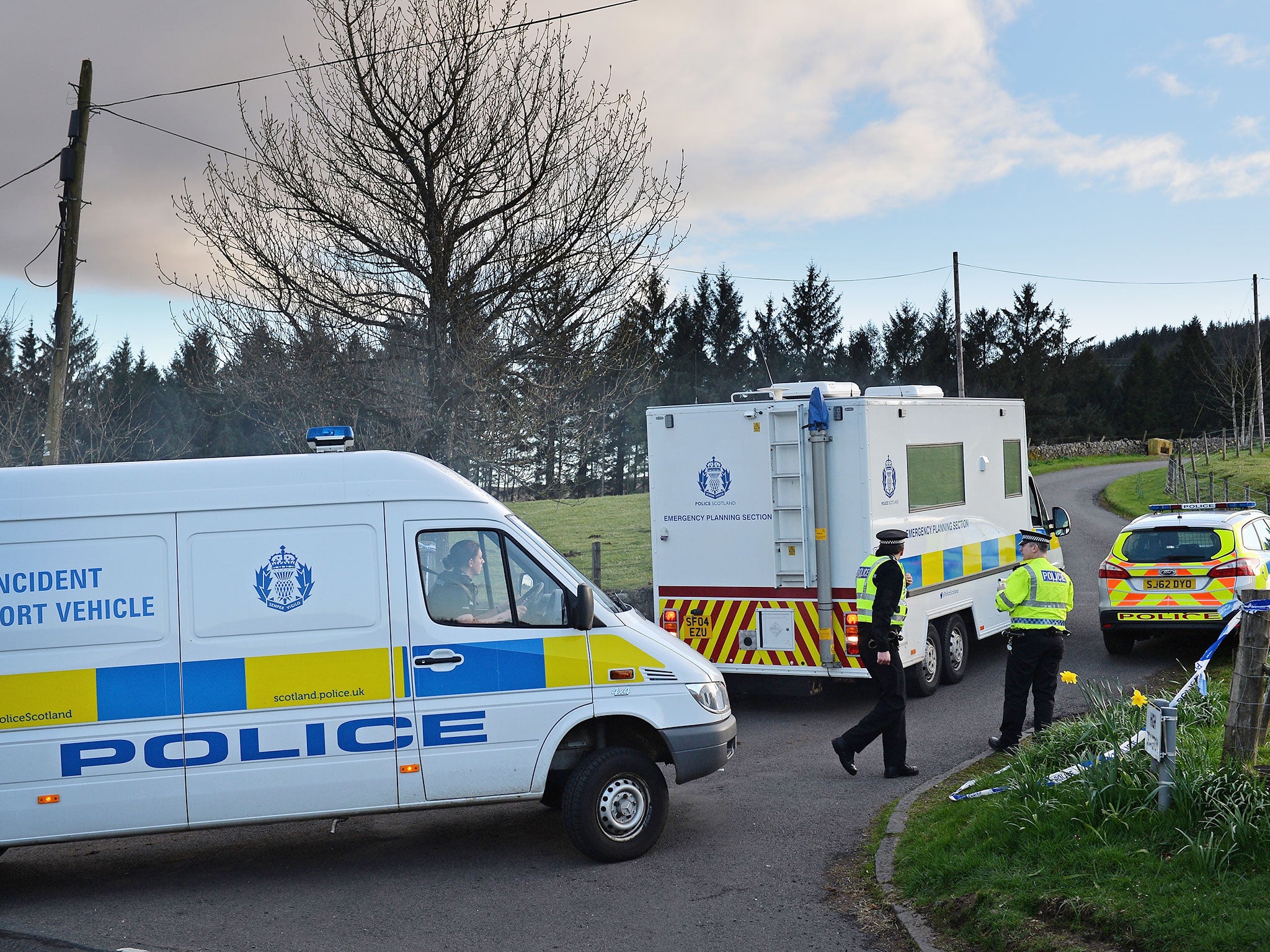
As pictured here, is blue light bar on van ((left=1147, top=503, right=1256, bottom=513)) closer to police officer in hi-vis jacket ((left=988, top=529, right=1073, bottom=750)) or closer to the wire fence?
police officer in hi-vis jacket ((left=988, top=529, right=1073, bottom=750))

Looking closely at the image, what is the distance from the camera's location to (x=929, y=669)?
11.0 meters

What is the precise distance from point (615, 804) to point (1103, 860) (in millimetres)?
2719

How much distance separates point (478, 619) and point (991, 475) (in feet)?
25.6

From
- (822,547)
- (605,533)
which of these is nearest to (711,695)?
(822,547)

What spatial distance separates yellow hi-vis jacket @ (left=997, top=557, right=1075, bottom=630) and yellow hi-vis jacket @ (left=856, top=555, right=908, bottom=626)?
0.71m

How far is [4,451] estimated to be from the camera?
70.7 ft

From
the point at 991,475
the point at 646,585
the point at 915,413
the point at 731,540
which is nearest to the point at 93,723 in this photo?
the point at 731,540

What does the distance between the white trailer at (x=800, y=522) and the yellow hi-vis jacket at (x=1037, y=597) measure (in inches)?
67.2

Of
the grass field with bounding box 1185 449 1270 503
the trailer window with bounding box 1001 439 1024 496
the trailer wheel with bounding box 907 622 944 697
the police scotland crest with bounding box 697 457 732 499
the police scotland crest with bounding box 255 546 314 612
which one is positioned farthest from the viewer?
the grass field with bounding box 1185 449 1270 503

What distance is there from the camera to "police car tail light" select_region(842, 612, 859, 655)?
985cm

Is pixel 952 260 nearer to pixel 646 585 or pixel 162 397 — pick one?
pixel 646 585

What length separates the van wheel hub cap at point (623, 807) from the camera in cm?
659

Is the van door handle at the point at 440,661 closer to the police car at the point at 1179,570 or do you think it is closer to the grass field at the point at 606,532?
the grass field at the point at 606,532

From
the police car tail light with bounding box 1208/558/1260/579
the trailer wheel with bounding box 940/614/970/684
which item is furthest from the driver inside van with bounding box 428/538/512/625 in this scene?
the police car tail light with bounding box 1208/558/1260/579
